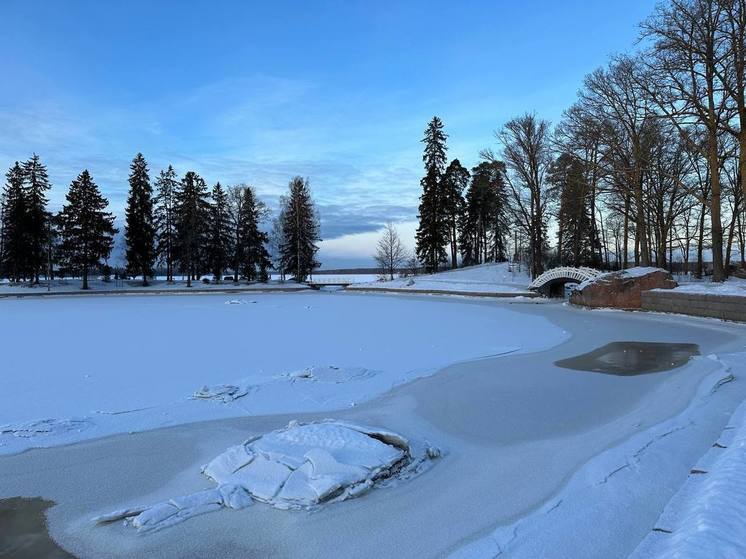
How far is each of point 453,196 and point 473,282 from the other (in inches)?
669

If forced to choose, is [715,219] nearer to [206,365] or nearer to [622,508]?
[206,365]

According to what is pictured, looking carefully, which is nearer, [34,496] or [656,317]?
[34,496]

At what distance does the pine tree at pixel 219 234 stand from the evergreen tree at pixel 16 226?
1636 cm

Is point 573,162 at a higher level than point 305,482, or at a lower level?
higher

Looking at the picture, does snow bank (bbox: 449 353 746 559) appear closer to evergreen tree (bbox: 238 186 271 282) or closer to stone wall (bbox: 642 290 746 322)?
stone wall (bbox: 642 290 746 322)

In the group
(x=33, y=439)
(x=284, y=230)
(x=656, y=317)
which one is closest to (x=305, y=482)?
(x=33, y=439)

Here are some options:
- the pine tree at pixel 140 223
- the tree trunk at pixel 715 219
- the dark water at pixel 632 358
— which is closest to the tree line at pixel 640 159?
the tree trunk at pixel 715 219

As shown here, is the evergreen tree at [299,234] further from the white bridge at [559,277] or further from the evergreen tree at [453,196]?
the white bridge at [559,277]

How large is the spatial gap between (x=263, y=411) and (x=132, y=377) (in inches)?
132

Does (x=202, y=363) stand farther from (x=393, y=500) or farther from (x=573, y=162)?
(x=573, y=162)

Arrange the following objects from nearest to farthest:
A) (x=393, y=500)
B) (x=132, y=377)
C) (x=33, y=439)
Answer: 1. (x=393, y=500)
2. (x=33, y=439)
3. (x=132, y=377)

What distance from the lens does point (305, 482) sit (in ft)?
13.7

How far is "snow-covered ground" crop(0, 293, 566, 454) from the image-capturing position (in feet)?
21.6

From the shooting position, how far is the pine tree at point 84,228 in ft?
153
